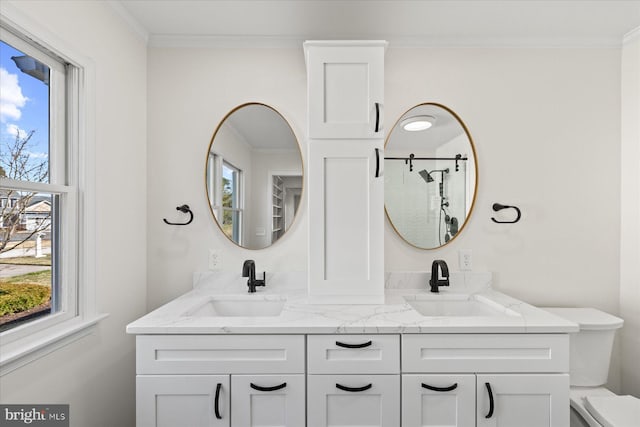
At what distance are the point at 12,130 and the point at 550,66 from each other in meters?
2.75

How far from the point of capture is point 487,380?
1.43 m

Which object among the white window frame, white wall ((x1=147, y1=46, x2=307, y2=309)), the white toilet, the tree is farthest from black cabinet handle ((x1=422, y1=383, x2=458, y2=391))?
the tree

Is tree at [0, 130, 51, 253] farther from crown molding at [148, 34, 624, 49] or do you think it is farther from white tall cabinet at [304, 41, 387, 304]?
white tall cabinet at [304, 41, 387, 304]

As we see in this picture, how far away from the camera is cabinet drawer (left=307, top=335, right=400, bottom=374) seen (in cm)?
143

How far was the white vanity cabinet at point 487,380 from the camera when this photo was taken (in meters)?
1.42

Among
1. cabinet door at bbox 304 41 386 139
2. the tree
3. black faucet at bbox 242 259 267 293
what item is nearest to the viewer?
the tree

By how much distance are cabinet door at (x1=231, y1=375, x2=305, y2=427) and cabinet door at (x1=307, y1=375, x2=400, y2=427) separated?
0.05 m

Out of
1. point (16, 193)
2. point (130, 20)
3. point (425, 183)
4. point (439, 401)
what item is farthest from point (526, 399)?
point (130, 20)

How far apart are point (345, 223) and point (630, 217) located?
173 centimetres

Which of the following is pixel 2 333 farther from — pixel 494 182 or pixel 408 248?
pixel 494 182

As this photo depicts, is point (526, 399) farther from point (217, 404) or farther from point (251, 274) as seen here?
point (251, 274)

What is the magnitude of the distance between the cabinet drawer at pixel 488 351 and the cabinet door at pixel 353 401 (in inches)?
5.3

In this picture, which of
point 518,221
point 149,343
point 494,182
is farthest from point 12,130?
point 518,221

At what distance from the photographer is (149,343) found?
142 cm
